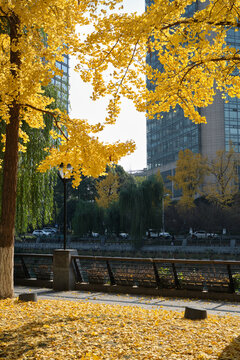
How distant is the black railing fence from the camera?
36.3ft

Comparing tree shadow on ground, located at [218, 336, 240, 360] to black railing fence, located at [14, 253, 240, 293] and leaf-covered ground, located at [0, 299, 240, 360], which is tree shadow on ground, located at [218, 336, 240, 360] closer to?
leaf-covered ground, located at [0, 299, 240, 360]

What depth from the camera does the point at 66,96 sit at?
632 inches

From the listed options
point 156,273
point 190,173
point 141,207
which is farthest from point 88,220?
point 156,273

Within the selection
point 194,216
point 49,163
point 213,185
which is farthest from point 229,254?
point 49,163

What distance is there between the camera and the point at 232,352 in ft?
17.7

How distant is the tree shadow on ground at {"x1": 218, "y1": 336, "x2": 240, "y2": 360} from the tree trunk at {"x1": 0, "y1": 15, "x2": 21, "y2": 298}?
5.99 meters

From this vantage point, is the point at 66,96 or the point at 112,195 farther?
the point at 112,195

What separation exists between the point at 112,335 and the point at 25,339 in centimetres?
135

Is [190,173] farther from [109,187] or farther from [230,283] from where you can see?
[230,283]

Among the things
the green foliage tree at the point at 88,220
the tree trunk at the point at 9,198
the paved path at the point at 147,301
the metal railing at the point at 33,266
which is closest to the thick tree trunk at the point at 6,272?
the tree trunk at the point at 9,198

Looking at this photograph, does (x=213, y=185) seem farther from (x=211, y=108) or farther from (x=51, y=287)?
(x=51, y=287)

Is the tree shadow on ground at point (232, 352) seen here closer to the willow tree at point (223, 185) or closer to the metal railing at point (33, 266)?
the metal railing at point (33, 266)

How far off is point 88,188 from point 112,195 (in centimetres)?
1718

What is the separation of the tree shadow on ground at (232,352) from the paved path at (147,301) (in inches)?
115
